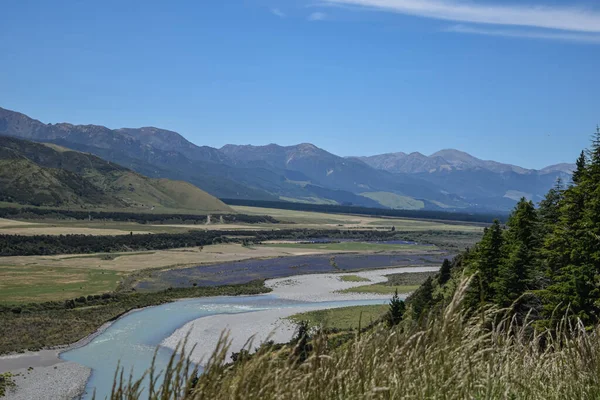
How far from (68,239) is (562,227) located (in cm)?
10486

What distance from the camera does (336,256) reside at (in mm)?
118062

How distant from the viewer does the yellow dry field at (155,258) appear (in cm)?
8982

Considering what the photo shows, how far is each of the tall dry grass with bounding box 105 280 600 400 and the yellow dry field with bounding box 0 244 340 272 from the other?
8601 cm

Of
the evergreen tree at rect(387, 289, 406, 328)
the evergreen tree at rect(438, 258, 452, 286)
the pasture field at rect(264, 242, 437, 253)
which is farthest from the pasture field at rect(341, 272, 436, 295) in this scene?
the pasture field at rect(264, 242, 437, 253)

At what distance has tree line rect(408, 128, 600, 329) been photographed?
21.7 m

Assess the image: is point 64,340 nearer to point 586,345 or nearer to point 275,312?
point 275,312

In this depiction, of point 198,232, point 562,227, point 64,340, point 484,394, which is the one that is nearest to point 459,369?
point 484,394

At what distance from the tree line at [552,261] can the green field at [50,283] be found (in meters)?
45.8

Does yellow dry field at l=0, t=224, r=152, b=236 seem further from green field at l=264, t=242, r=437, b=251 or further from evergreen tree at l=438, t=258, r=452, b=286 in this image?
evergreen tree at l=438, t=258, r=452, b=286

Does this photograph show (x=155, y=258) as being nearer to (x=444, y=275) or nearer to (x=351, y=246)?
(x=351, y=246)

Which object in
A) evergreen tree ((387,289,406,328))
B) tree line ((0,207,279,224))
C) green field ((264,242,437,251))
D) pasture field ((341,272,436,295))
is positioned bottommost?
pasture field ((341,272,436,295))

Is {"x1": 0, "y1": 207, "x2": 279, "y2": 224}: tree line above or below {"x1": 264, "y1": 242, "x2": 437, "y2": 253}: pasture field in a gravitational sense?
above

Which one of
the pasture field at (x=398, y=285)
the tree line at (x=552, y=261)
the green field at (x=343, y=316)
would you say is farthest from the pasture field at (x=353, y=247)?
the tree line at (x=552, y=261)

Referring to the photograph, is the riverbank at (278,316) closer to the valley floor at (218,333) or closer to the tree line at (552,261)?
the valley floor at (218,333)
